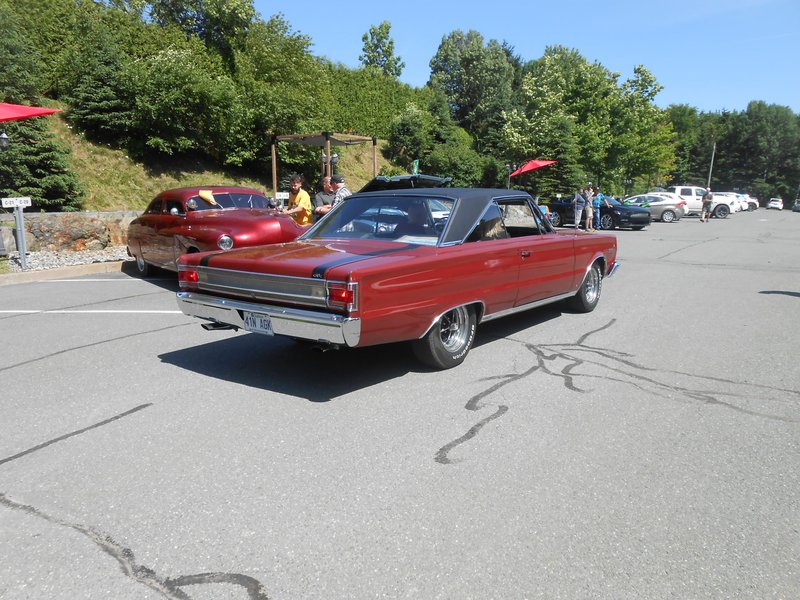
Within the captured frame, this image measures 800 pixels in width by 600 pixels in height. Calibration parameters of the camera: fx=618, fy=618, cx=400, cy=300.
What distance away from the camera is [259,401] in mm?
4570

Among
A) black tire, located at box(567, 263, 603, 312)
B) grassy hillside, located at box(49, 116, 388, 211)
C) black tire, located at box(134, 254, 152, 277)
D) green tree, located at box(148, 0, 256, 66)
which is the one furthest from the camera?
green tree, located at box(148, 0, 256, 66)

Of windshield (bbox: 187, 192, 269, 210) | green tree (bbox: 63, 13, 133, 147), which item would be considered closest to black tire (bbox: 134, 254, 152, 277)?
windshield (bbox: 187, 192, 269, 210)

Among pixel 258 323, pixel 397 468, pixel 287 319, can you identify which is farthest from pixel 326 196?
pixel 397 468

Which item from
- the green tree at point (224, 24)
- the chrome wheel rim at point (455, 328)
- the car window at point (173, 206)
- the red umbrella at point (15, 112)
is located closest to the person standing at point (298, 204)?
the car window at point (173, 206)

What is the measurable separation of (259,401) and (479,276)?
2152 mm

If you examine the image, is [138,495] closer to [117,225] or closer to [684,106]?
[117,225]

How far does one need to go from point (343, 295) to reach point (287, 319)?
0.53m

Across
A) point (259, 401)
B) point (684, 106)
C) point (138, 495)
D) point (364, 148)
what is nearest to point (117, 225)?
point (259, 401)

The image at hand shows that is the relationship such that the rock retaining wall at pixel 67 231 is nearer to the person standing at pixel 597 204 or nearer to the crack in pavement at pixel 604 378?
the crack in pavement at pixel 604 378

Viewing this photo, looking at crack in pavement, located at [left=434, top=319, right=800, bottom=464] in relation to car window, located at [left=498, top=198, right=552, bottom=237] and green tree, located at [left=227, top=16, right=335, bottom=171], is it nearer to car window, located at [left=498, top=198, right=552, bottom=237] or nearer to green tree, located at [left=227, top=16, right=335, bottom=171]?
car window, located at [left=498, top=198, right=552, bottom=237]

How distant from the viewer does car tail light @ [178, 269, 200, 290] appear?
17.5 feet

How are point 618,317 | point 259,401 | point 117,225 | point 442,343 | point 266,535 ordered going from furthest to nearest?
point 117,225
point 618,317
point 442,343
point 259,401
point 266,535

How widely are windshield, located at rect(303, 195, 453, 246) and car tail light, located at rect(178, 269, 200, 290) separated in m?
1.14

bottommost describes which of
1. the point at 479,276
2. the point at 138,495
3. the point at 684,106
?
the point at 138,495
